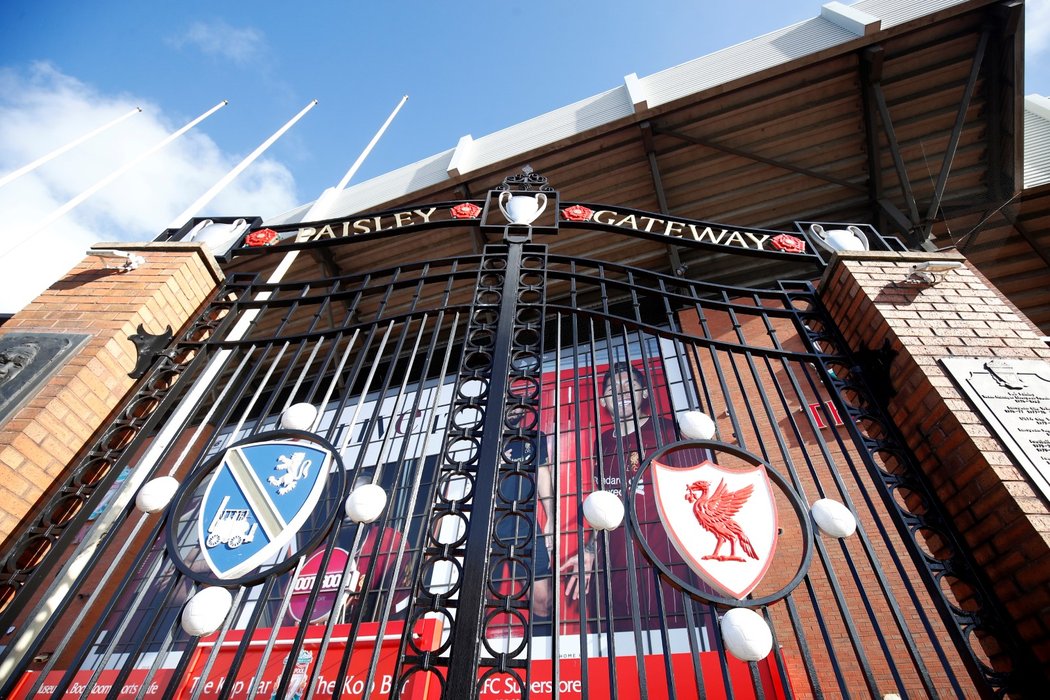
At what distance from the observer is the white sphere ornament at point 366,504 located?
2.32m

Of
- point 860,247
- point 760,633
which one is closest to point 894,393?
point 860,247

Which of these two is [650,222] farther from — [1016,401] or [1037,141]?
[1037,141]

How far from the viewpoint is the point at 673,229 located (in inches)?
161

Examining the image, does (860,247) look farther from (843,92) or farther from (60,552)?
(843,92)

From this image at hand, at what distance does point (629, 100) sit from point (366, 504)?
7.59 meters

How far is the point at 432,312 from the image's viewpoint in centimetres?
342

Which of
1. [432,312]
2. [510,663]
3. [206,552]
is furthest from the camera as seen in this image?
[432,312]

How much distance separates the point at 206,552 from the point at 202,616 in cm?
31

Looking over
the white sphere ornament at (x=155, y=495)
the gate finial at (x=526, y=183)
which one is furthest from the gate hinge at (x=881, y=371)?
the white sphere ornament at (x=155, y=495)

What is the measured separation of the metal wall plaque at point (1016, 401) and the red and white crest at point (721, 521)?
1.06 m

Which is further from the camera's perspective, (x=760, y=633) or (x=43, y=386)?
(x=43, y=386)

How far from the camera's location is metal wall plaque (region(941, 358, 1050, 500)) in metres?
2.34

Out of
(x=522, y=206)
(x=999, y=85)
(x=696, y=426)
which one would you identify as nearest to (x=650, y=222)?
(x=522, y=206)

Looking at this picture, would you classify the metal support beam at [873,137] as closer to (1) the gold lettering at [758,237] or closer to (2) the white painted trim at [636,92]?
(2) the white painted trim at [636,92]
